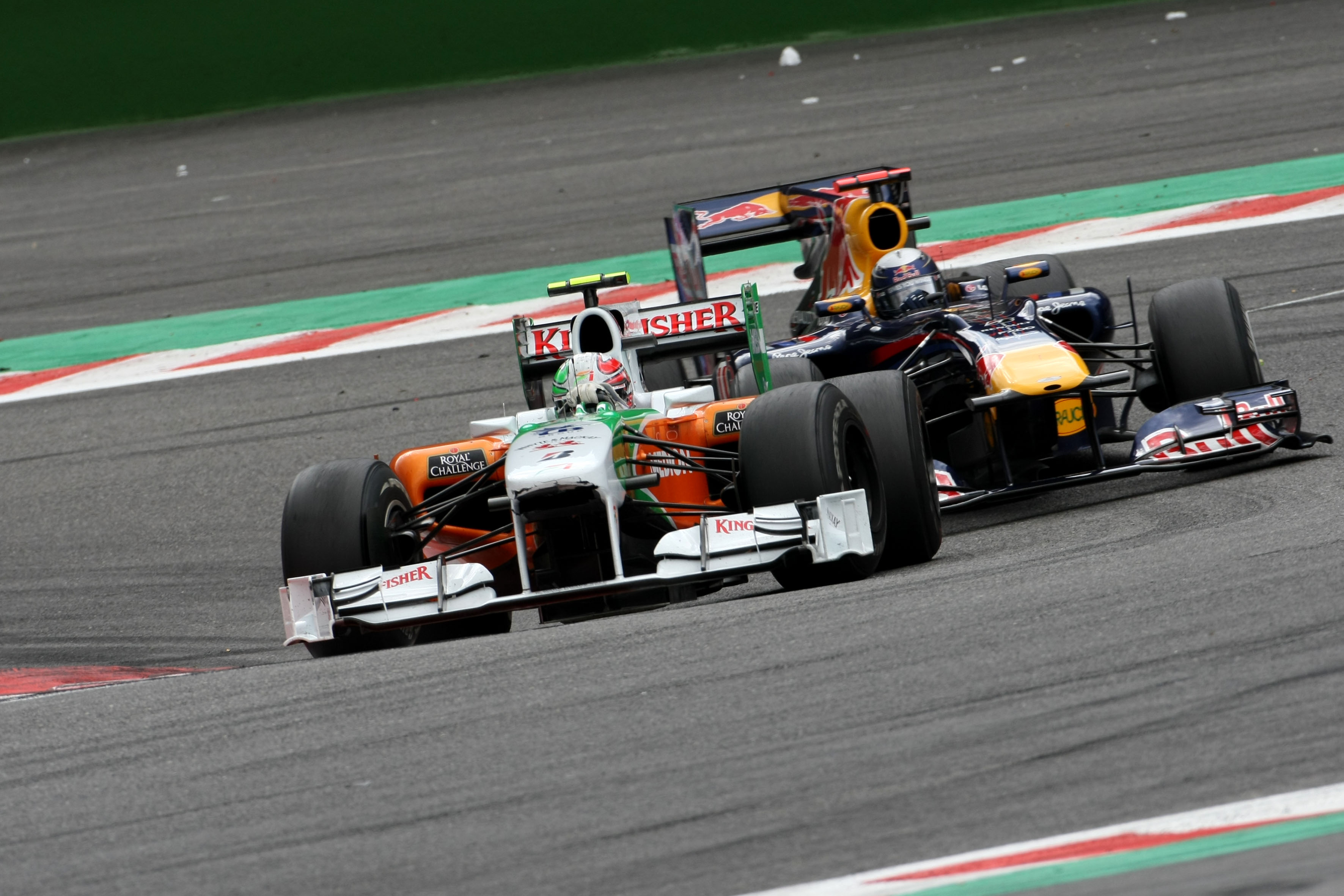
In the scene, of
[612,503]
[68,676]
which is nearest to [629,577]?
[612,503]

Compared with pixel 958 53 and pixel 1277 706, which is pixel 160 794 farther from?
pixel 958 53

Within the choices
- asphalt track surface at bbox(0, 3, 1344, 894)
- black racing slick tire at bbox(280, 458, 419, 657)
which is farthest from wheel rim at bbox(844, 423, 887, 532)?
black racing slick tire at bbox(280, 458, 419, 657)

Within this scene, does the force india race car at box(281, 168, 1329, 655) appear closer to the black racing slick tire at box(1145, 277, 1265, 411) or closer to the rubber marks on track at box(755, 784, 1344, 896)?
the black racing slick tire at box(1145, 277, 1265, 411)

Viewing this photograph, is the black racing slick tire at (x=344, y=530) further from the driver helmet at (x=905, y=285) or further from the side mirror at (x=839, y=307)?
the driver helmet at (x=905, y=285)

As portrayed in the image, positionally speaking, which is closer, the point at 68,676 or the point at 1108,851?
the point at 1108,851

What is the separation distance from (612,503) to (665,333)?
63.9 inches

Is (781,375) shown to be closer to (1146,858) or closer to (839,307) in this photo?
(839,307)

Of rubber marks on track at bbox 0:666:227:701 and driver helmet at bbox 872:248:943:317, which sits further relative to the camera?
driver helmet at bbox 872:248:943:317

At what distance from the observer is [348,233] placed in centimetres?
1600

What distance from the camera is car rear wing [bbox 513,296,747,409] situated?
7812 millimetres

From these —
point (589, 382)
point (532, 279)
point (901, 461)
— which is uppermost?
point (532, 279)

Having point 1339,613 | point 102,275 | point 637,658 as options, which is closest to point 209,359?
point 102,275

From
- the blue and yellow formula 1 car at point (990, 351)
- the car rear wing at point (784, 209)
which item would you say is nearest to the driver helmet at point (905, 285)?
the blue and yellow formula 1 car at point (990, 351)

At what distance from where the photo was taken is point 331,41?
21.1 metres
